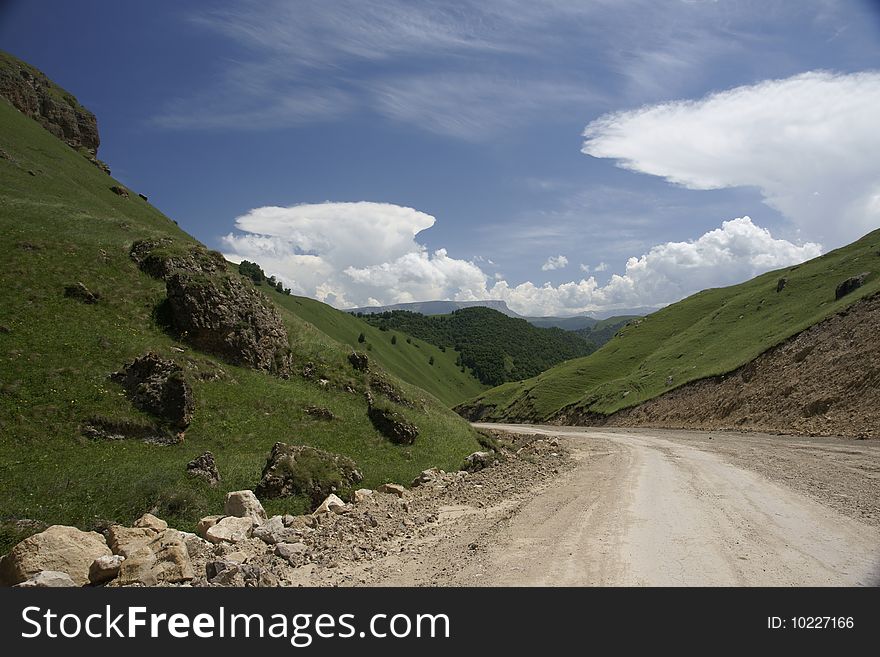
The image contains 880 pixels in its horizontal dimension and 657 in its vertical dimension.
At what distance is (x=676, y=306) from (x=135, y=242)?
131m

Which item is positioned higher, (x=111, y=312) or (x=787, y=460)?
(x=111, y=312)

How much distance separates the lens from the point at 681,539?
10539mm

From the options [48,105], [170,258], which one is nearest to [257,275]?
[48,105]

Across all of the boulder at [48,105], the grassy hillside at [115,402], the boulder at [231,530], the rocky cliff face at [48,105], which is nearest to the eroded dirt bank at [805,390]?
the grassy hillside at [115,402]

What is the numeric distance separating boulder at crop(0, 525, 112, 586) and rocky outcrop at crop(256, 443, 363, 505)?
645cm

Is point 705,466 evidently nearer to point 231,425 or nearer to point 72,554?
point 231,425

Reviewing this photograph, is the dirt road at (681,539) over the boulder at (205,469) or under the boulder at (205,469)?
under

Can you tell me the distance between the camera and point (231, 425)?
21.3 meters

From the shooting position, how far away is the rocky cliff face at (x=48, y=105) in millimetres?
81250

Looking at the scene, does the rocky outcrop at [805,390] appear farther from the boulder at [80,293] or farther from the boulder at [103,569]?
the boulder at [80,293]

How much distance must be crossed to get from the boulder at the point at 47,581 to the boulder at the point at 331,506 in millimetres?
6693

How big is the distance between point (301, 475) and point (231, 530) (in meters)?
4.59

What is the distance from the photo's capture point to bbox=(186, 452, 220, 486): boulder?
52.4ft
